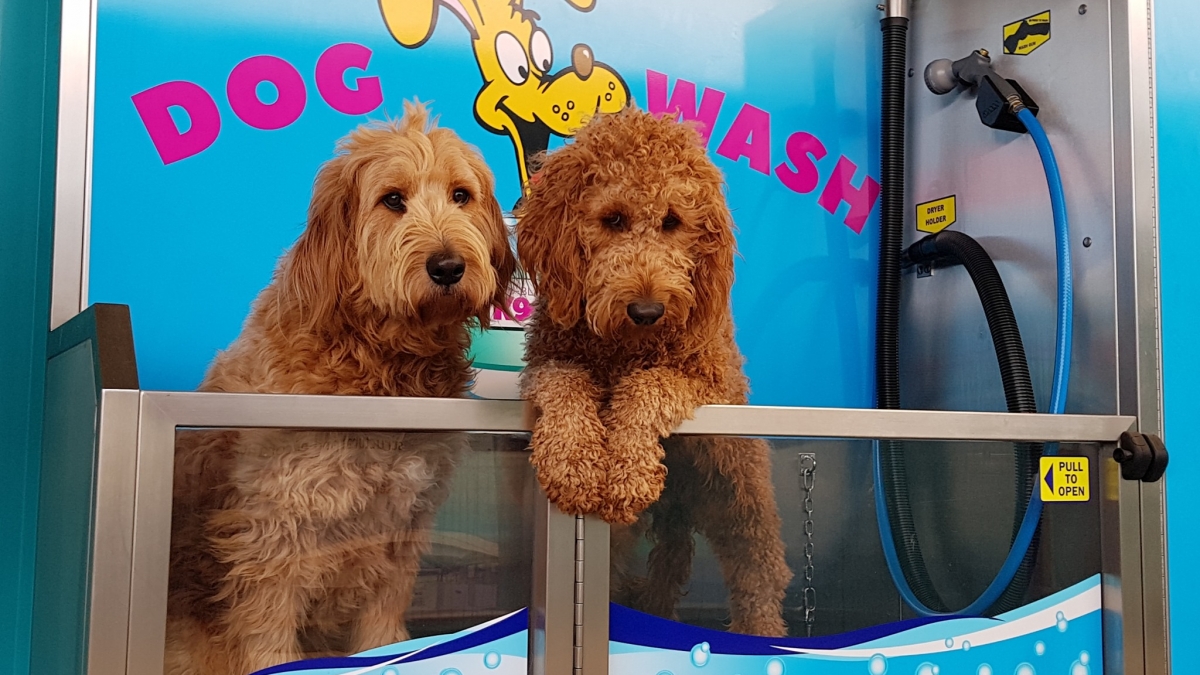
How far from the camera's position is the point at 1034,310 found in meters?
1.99

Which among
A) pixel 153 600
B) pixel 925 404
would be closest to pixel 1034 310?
pixel 925 404

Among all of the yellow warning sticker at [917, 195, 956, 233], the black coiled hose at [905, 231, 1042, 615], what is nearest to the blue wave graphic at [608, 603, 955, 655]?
the black coiled hose at [905, 231, 1042, 615]

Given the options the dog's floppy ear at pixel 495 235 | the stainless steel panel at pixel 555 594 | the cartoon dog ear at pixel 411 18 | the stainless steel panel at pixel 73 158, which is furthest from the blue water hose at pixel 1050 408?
the stainless steel panel at pixel 73 158

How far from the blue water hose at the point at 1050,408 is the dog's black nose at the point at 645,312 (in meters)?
0.42

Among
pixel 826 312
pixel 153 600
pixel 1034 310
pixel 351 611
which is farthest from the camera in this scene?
pixel 826 312

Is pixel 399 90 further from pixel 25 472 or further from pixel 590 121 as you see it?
pixel 25 472

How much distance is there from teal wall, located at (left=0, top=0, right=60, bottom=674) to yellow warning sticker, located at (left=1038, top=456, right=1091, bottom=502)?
180cm

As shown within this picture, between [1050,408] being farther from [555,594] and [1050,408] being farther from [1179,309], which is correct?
[555,594]

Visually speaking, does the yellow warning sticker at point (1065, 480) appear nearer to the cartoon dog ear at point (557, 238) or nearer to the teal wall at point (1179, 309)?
the teal wall at point (1179, 309)

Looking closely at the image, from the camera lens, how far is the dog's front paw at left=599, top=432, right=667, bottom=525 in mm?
1313

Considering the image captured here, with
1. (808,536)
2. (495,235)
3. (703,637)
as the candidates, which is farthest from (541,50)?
(703,637)

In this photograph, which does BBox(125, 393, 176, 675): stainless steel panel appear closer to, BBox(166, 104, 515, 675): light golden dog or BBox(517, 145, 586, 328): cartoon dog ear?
BBox(166, 104, 515, 675): light golden dog

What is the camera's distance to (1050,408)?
1.85 meters

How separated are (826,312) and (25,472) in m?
1.76
